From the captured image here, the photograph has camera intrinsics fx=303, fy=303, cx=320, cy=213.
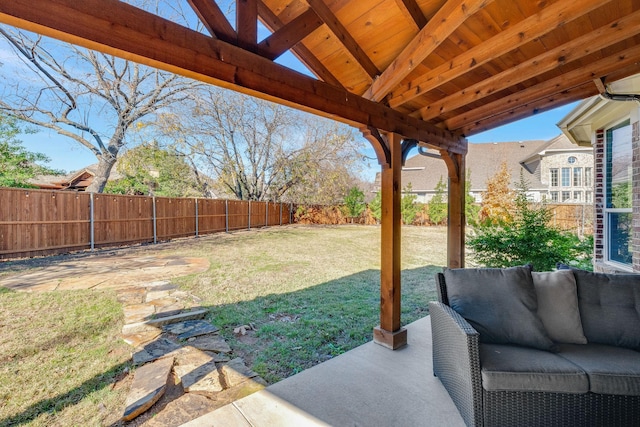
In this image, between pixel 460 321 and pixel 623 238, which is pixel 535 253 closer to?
pixel 623 238

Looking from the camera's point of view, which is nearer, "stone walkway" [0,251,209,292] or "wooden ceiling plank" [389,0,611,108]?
"wooden ceiling plank" [389,0,611,108]

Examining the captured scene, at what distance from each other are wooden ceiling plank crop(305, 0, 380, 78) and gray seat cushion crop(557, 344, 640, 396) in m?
2.70

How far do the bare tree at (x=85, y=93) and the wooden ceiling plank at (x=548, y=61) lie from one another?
9960mm

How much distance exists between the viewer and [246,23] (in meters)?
1.86

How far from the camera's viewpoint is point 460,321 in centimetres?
197

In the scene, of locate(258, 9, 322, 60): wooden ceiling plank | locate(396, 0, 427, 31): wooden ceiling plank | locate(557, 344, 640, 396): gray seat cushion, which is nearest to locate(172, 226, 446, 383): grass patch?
locate(557, 344, 640, 396): gray seat cushion

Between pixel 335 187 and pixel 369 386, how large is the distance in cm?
1381

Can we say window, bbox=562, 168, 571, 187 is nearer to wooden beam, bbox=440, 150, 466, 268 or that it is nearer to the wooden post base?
wooden beam, bbox=440, 150, 466, 268

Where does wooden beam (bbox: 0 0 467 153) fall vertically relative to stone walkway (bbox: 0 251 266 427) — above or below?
above

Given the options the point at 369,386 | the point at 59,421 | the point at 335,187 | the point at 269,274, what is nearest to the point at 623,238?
the point at 369,386

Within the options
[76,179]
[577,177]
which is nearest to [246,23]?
[577,177]

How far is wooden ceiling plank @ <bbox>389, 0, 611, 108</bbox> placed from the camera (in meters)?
1.93

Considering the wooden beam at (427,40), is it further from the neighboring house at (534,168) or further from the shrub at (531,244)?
the neighboring house at (534,168)

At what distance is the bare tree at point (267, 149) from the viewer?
13.1m
